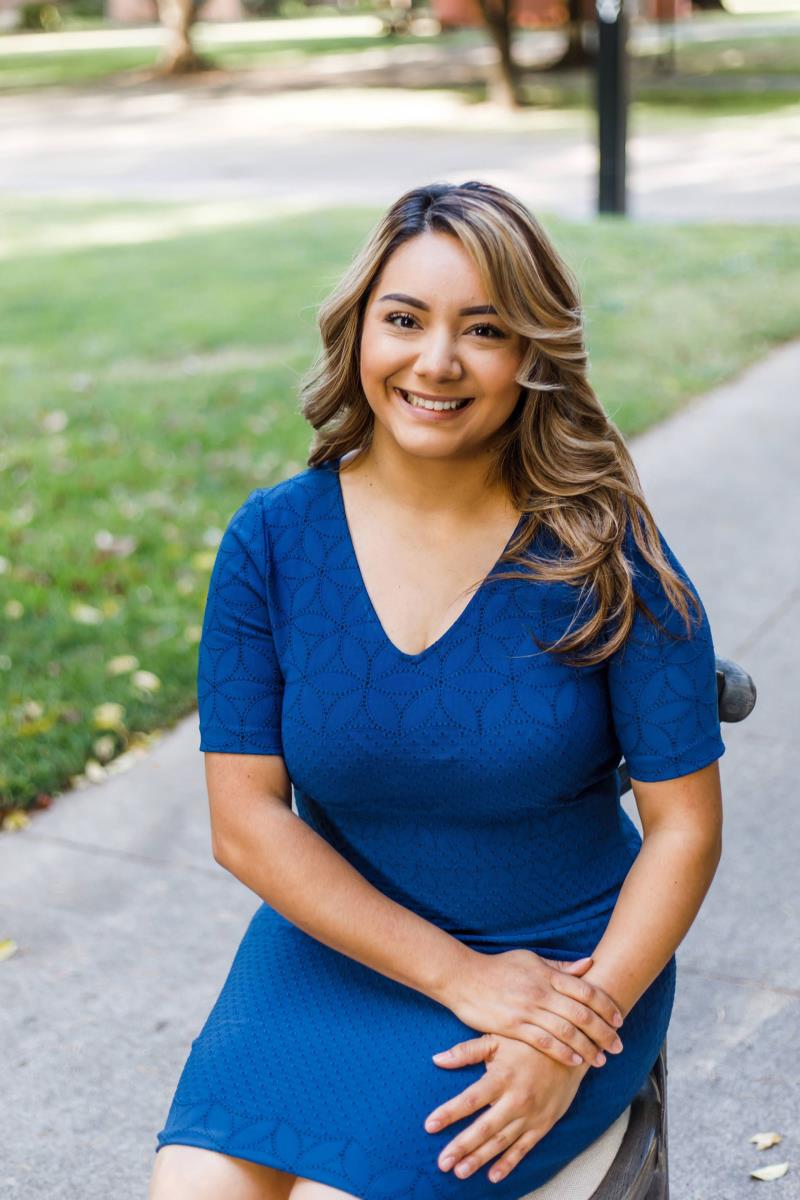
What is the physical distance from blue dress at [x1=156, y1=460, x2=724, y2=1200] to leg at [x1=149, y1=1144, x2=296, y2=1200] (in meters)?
0.03

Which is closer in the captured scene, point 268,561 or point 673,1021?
→ point 268,561

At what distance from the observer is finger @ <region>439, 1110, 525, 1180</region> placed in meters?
1.90

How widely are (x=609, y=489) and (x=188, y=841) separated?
7.04 feet

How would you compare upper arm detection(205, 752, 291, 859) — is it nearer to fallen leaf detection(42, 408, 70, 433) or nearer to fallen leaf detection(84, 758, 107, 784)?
fallen leaf detection(84, 758, 107, 784)

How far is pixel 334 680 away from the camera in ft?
7.16

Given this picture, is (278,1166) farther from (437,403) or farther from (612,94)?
(612,94)

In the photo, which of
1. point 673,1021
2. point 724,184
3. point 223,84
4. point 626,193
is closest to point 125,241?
point 626,193

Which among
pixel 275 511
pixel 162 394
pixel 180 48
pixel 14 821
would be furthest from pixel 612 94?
pixel 180 48

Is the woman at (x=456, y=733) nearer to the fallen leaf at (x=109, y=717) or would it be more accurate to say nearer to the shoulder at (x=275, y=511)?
the shoulder at (x=275, y=511)

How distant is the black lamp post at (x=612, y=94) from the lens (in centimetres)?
1174

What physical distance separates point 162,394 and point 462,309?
19.8ft

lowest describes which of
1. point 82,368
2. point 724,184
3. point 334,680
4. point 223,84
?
point 223,84

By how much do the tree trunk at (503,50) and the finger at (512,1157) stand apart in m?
21.0

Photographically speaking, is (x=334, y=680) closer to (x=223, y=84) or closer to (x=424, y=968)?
(x=424, y=968)
